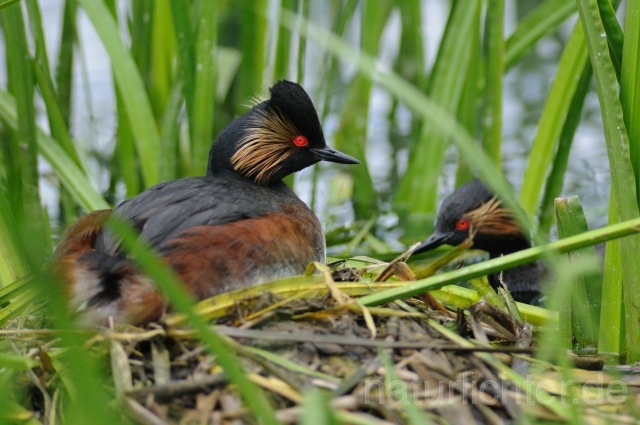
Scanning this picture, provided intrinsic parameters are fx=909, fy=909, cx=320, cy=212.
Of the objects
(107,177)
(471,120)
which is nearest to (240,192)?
(471,120)

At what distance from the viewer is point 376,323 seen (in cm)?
367

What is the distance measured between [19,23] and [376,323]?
268 cm

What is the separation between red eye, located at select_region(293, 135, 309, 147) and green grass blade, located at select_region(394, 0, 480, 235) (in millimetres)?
1721

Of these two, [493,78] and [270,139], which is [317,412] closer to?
[270,139]

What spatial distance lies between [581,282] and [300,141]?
5.71 ft

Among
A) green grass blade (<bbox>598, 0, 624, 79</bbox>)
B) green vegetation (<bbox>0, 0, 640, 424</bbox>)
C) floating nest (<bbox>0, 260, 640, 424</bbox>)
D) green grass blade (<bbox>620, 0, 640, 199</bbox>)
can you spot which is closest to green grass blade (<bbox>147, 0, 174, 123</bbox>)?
green vegetation (<bbox>0, 0, 640, 424</bbox>)

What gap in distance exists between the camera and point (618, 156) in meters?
3.65

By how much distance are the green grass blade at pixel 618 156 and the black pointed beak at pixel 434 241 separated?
271 cm

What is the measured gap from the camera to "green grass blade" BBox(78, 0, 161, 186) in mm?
5555

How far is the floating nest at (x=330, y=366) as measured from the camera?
3033 mm

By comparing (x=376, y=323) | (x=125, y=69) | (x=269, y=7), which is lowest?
(x=376, y=323)

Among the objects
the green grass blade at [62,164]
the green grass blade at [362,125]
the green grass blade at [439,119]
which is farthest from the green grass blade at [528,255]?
the green grass blade at [362,125]

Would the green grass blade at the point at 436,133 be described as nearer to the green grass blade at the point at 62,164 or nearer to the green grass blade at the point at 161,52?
the green grass blade at the point at 161,52

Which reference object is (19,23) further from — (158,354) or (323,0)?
(323,0)
